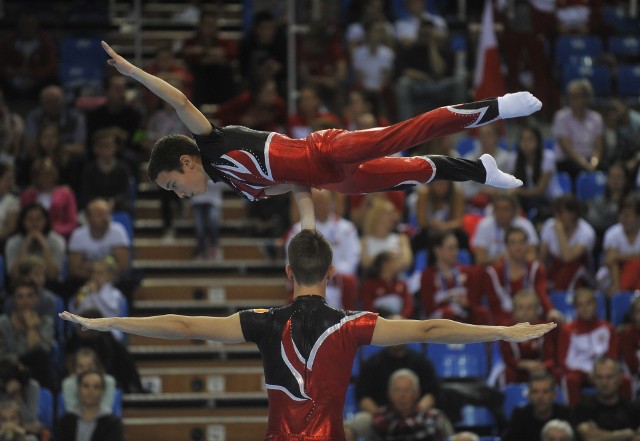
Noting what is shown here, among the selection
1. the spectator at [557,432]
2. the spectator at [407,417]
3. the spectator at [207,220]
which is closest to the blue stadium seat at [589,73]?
the spectator at [207,220]

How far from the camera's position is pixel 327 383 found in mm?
6047

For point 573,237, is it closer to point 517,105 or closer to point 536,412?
point 536,412

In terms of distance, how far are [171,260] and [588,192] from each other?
3.90m

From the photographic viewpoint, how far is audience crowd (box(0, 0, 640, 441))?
9930 mm

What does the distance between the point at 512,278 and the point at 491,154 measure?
1.77 metres

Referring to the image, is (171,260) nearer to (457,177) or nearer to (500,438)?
(500,438)

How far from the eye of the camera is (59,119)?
12891 millimetres

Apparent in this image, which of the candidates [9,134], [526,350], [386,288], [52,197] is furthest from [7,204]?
[526,350]

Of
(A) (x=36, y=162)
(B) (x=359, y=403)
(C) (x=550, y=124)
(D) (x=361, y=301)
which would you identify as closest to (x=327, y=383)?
(B) (x=359, y=403)

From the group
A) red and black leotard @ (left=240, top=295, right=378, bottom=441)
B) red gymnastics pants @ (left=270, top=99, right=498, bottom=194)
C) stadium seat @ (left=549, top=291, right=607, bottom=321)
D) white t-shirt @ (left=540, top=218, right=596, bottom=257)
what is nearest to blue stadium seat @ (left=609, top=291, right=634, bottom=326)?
stadium seat @ (left=549, top=291, right=607, bottom=321)

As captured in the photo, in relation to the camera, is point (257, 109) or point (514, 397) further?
point (257, 109)

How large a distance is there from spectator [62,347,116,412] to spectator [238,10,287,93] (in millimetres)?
4327

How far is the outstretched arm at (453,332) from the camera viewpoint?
19.3 feet

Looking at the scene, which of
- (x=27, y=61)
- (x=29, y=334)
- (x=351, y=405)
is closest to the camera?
(x=29, y=334)
